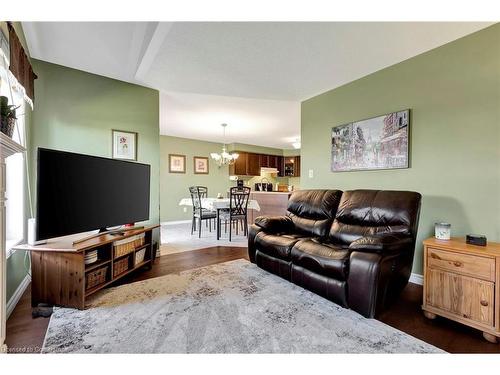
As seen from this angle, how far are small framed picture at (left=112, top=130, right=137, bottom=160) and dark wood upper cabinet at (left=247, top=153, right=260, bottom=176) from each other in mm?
4513

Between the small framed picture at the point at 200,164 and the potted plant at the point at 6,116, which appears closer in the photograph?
the potted plant at the point at 6,116

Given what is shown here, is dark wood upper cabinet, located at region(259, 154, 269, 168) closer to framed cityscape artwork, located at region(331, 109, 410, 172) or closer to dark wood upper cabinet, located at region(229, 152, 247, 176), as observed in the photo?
dark wood upper cabinet, located at region(229, 152, 247, 176)

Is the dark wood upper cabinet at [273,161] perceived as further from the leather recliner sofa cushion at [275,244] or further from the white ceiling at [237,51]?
the leather recliner sofa cushion at [275,244]

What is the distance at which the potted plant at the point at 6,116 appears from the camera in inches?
53.1

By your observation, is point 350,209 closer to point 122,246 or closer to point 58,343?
point 122,246

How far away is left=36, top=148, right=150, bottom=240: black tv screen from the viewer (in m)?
1.82

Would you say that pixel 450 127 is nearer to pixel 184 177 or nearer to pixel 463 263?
pixel 463 263

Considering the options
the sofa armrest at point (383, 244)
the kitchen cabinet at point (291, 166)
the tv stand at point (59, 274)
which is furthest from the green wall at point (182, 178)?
the sofa armrest at point (383, 244)

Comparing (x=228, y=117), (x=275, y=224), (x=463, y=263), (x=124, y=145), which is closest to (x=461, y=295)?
(x=463, y=263)

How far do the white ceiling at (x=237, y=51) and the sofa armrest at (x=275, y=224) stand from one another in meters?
1.80

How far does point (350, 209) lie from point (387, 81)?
5.28 feet

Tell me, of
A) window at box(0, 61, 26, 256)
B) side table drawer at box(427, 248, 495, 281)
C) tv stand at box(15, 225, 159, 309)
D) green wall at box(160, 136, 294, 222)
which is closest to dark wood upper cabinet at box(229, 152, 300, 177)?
green wall at box(160, 136, 294, 222)

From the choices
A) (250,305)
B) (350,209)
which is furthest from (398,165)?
(250,305)

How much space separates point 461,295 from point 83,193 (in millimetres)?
3111
